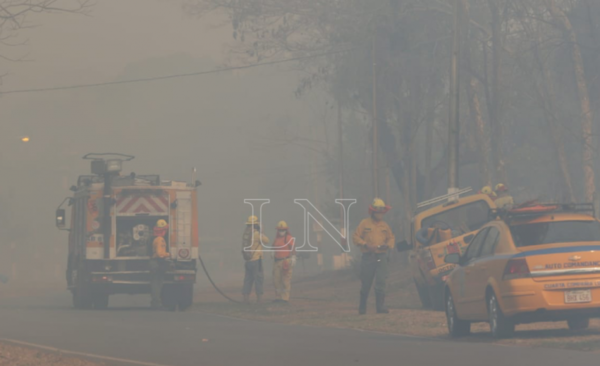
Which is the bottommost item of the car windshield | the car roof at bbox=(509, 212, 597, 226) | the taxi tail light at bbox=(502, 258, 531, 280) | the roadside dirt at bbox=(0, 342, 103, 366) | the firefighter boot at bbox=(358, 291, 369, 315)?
the roadside dirt at bbox=(0, 342, 103, 366)

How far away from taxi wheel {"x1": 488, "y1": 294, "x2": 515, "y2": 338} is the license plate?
700 mm

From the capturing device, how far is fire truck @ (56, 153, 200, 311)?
2197 centimetres

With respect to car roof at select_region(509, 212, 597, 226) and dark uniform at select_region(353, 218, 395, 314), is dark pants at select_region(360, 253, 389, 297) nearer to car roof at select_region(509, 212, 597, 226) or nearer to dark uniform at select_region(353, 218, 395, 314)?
dark uniform at select_region(353, 218, 395, 314)

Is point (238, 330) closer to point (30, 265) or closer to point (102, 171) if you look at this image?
point (102, 171)

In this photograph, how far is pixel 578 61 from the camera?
32188 mm

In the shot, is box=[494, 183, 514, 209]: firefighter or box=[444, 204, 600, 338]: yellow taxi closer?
box=[444, 204, 600, 338]: yellow taxi

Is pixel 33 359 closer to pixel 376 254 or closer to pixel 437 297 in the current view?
pixel 376 254

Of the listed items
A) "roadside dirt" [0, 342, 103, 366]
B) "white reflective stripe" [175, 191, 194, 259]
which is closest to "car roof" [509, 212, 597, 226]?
"roadside dirt" [0, 342, 103, 366]

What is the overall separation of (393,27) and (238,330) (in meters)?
21.7

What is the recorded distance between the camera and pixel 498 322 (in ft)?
39.7

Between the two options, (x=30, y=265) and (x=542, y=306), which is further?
(x=30, y=265)

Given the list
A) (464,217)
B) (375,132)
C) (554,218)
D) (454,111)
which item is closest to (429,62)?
(375,132)

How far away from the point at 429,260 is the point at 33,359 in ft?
28.3

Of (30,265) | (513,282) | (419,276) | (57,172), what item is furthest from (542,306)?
(57,172)
